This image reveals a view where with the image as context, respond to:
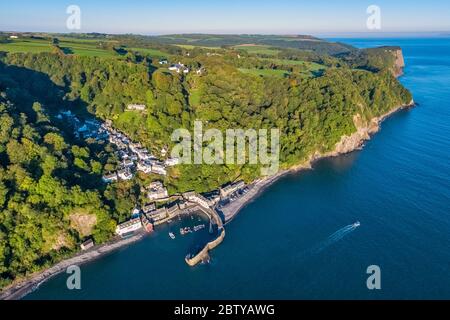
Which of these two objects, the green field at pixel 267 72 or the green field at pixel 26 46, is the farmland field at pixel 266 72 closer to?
the green field at pixel 267 72

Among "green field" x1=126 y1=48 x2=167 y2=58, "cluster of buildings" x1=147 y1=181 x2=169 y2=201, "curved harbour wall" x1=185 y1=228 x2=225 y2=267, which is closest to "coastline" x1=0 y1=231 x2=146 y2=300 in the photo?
"cluster of buildings" x1=147 y1=181 x2=169 y2=201

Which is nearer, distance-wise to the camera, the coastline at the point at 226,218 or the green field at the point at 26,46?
the coastline at the point at 226,218

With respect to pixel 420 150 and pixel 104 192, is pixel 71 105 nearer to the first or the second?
pixel 104 192

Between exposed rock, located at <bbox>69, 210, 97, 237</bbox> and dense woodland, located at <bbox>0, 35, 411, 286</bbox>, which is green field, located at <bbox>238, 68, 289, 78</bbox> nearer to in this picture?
dense woodland, located at <bbox>0, 35, 411, 286</bbox>

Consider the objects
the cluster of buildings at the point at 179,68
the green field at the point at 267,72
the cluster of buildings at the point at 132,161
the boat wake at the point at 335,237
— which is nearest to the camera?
the boat wake at the point at 335,237

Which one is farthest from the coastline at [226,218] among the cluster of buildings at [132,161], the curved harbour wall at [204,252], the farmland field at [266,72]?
the farmland field at [266,72]

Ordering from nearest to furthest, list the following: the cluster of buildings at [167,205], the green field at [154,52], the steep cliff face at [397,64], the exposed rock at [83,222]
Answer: the exposed rock at [83,222]
the cluster of buildings at [167,205]
the green field at [154,52]
the steep cliff face at [397,64]
